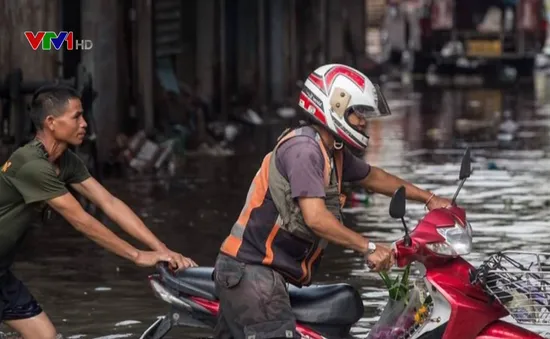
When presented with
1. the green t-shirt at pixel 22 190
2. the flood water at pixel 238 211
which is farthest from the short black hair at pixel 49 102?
the flood water at pixel 238 211

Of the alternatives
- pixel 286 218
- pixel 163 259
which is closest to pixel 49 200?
pixel 163 259

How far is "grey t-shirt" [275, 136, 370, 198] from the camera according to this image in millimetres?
6117

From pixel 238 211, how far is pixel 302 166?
29.0ft

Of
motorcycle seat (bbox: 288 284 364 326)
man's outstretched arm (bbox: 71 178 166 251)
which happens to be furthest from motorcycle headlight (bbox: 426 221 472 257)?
man's outstretched arm (bbox: 71 178 166 251)

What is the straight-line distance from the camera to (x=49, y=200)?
21.4 feet

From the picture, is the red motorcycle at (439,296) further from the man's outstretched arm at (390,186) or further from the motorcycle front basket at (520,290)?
the man's outstretched arm at (390,186)

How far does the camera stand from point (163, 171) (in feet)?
61.4

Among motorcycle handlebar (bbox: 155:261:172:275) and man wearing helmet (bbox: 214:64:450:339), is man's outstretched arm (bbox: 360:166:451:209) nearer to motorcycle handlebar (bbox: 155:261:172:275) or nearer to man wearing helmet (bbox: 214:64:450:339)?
man wearing helmet (bbox: 214:64:450:339)

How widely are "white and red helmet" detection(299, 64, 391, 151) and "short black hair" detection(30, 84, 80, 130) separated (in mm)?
1086

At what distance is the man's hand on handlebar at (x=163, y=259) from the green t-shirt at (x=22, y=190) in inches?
17.2

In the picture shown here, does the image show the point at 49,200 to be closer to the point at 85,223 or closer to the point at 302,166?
the point at 85,223

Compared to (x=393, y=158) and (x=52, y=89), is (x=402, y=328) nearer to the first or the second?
(x=52, y=89)

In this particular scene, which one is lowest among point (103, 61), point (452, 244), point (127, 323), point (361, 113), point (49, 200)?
point (127, 323)

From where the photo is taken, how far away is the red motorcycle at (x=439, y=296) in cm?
603
